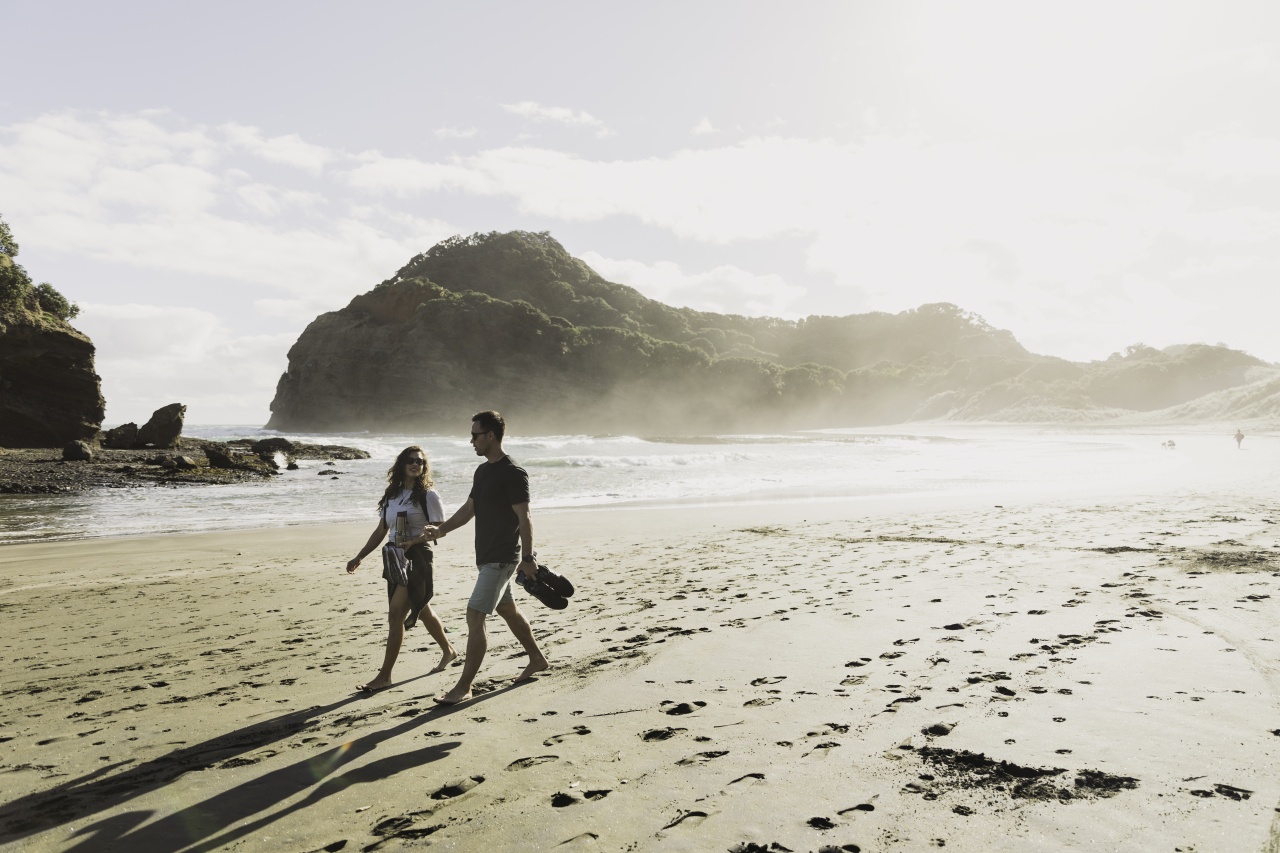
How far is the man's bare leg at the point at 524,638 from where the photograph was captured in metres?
4.95

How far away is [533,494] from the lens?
20.0 metres

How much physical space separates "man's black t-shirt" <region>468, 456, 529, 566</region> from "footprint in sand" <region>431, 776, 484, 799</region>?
5.46 ft

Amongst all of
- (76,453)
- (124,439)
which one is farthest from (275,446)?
(76,453)

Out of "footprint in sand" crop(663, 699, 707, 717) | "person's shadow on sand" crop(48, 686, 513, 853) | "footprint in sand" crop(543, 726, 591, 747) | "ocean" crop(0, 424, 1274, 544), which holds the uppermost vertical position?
"ocean" crop(0, 424, 1274, 544)

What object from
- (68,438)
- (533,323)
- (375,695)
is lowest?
(375,695)

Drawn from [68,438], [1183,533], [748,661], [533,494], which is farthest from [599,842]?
[68,438]

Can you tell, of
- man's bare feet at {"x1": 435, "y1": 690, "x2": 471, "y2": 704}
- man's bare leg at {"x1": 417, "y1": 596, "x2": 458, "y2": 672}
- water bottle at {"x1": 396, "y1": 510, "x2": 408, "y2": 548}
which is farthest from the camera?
man's bare leg at {"x1": 417, "y1": 596, "x2": 458, "y2": 672}

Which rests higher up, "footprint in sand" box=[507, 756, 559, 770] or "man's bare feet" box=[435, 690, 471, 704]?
"footprint in sand" box=[507, 756, 559, 770]

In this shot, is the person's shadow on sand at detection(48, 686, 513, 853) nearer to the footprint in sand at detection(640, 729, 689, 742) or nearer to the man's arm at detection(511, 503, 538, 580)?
the footprint in sand at detection(640, 729, 689, 742)

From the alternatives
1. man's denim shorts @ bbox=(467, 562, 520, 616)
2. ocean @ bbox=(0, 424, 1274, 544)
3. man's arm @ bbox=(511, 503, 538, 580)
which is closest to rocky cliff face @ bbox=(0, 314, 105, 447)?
ocean @ bbox=(0, 424, 1274, 544)

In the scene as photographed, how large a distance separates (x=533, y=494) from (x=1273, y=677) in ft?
56.0

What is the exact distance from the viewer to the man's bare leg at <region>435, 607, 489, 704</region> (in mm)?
4543

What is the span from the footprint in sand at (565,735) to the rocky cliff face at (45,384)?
36784 millimetres

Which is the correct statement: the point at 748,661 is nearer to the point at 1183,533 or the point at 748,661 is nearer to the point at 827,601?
the point at 827,601
